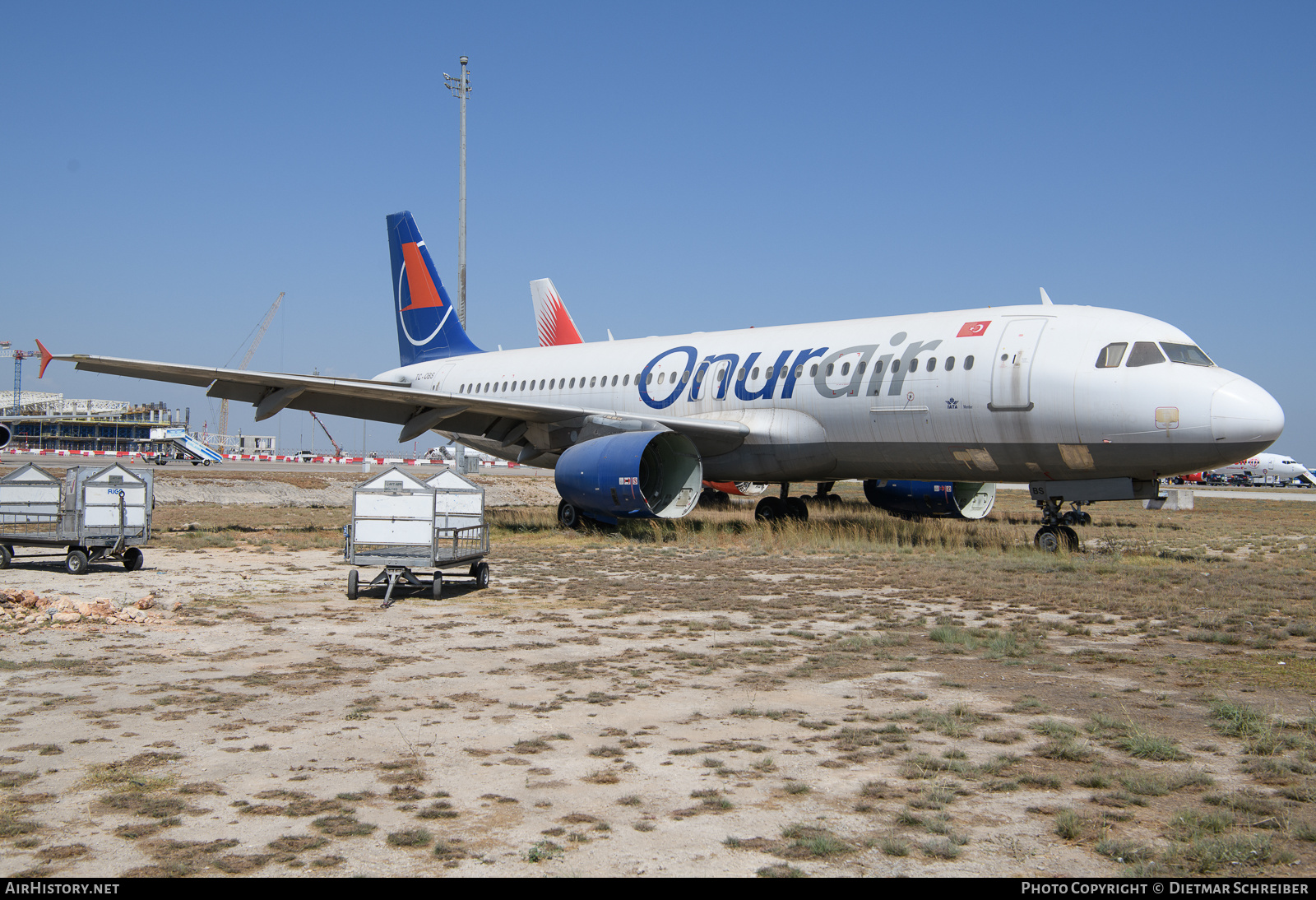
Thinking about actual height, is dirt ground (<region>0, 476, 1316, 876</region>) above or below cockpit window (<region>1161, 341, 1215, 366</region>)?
below

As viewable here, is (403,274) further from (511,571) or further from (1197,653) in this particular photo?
(1197,653)

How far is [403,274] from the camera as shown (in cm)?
2592

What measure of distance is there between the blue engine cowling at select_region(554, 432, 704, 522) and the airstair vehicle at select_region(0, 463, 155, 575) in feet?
22.1

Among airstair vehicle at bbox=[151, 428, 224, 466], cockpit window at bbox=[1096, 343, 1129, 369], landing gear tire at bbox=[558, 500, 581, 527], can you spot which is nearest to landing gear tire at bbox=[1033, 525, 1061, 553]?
cockpit window at bbox=[1096, 343, 1129, 369]

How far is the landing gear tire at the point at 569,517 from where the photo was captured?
19250 millimetres

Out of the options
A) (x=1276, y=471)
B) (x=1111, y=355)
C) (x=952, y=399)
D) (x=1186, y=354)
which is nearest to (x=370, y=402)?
(x=952, y=399)

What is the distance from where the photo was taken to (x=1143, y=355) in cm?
1360

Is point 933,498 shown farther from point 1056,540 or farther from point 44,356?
point 44,356

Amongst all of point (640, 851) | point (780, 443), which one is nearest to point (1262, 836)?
point (640, 851)

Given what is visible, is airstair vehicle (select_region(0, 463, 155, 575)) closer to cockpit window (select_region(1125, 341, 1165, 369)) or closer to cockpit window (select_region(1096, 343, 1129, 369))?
cockpit window (select_region(1096, 343, 1129, 369))

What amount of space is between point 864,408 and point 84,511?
38.1 ft

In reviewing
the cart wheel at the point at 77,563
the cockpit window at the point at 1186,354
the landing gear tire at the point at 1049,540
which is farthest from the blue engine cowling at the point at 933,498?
the cart wheel at the point at 77,563

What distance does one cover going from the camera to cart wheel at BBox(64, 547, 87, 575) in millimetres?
12039

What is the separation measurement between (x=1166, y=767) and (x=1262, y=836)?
0.96 m
